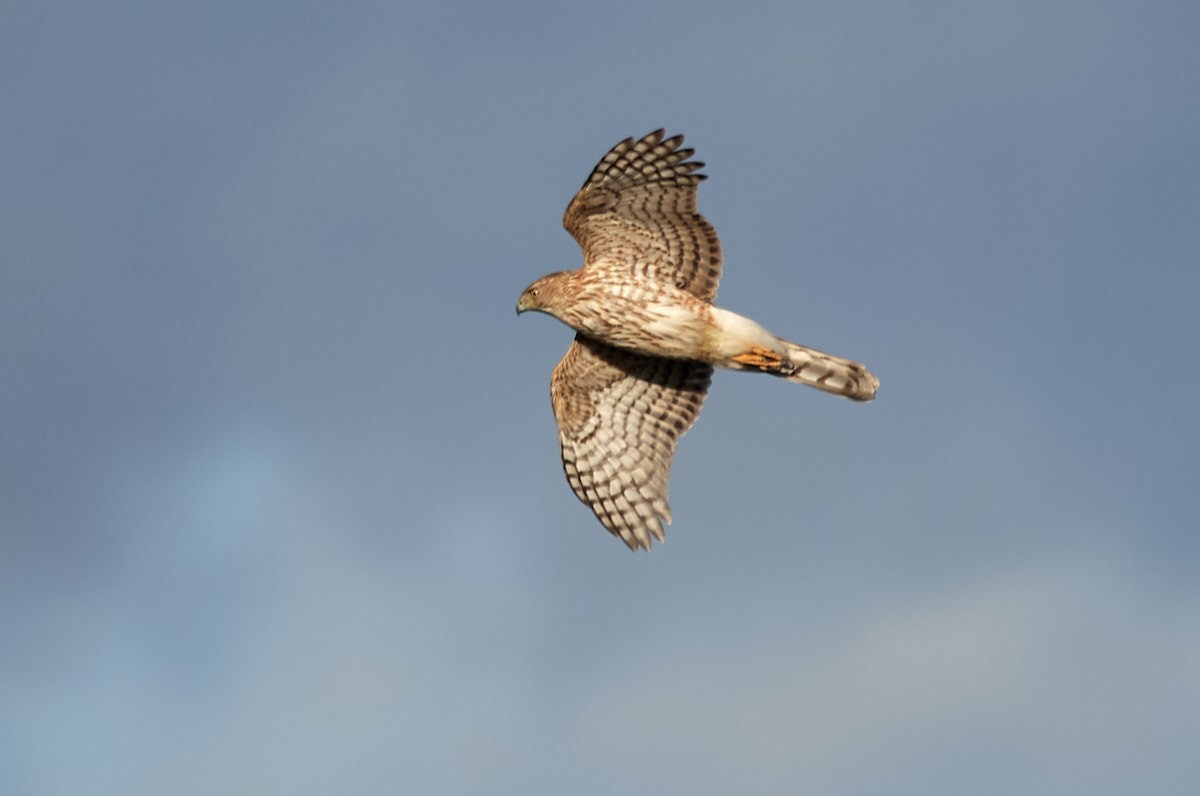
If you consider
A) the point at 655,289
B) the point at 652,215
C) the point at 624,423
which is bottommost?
the point at 624,423

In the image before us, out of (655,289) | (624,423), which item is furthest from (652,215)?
(624,423)

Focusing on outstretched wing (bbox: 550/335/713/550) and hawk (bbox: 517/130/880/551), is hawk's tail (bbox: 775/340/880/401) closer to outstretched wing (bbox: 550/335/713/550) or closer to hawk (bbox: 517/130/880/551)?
hawk (bbox: 517/130/880/551)

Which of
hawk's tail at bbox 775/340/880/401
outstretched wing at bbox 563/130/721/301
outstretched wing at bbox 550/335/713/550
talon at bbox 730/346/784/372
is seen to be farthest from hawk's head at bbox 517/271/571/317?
hawk's tail at bbox 775/340/880/401

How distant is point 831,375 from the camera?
59.8 ft

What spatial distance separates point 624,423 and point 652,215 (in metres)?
2.27

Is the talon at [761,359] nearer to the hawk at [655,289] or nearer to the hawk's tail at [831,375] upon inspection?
the hawk at [655,289]

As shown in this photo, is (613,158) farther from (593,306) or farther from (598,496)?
(598,496)

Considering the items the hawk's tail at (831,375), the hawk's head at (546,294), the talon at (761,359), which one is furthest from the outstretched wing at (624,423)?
the hawk's tail at (831,375)

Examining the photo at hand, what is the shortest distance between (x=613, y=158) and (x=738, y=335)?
6.55ft

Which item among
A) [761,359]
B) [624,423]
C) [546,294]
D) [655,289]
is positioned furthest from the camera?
[624,423]

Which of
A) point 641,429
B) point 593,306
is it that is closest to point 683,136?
point 593,306

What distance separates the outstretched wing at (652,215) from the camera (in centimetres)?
1769

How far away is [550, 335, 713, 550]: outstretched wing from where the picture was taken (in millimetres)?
18750

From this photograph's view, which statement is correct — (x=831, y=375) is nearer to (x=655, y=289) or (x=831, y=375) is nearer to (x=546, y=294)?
(x=655, y=289)
